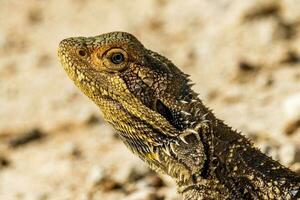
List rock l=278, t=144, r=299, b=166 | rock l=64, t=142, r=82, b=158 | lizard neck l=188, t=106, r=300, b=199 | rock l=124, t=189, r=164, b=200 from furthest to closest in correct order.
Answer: rock l=64, t=142, r=82, b=158
rock l=278, t=144, r=299, b=166
rock l=124, t=189, r=164, b=200
lizard neck l=188, t=106, r=300, b=199

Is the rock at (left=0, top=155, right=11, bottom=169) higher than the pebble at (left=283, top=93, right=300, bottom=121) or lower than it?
higher

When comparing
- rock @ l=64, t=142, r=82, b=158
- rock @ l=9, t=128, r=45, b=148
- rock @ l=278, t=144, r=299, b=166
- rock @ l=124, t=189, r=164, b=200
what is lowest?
rock @ l=278, t=144, r=299, b=166

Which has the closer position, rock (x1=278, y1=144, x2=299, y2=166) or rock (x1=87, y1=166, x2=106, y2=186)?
rock (x1=278, y1=144, x2=299, y2=166)

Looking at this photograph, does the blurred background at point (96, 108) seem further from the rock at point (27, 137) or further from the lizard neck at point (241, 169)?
the lizard neck at point (241, 169)

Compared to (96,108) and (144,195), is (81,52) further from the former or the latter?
(96,108)

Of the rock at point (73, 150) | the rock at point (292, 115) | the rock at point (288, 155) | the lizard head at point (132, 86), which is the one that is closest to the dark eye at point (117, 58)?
the lizard head at point (132, 86)

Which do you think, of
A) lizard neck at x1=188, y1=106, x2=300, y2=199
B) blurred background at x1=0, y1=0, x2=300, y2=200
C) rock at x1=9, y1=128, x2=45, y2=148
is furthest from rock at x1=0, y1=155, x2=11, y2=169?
lizard neck at x1=188, y1=106, x2=300, y2=199

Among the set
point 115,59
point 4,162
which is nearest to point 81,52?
point 115,59

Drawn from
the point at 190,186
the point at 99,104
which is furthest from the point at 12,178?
the point at 190,186

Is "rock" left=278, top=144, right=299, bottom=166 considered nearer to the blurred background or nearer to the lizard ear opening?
the blurred background
